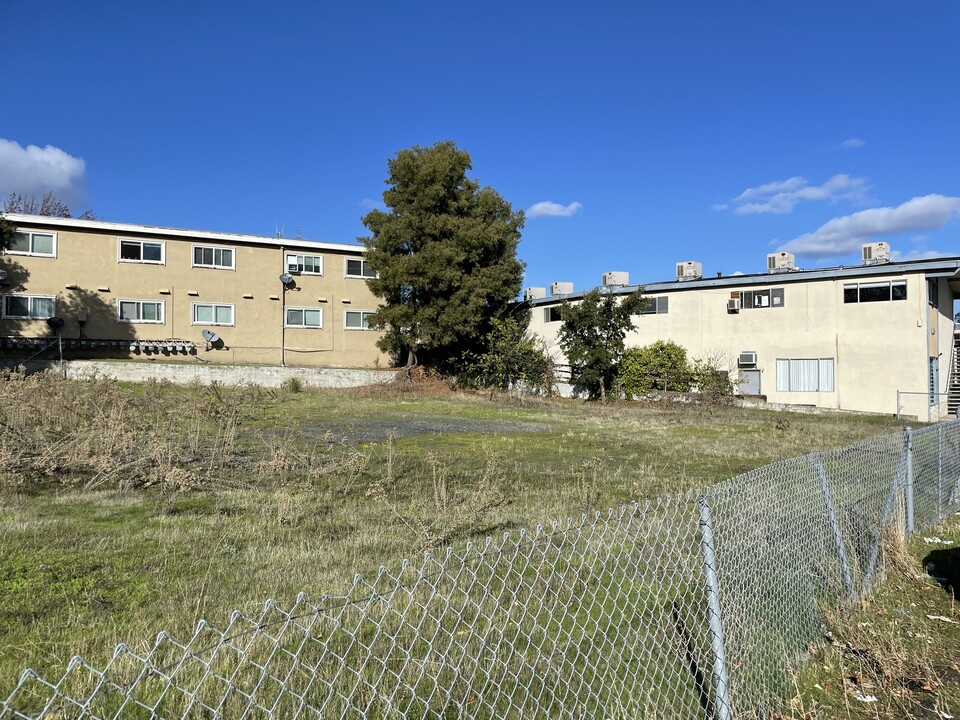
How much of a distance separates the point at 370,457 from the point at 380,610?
6.93 metres

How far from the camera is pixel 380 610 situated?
4.81 metres

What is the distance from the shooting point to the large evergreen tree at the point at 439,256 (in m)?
30.0

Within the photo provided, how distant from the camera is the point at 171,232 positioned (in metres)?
30.5

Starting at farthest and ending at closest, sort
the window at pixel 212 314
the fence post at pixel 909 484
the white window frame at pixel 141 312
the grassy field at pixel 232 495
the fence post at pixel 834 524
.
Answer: the window at pixel 212 314, the white window frame at pixel 141 312, the fence post at pixel 909 484, the fence post at pixel 834 524, the grassy field at pixel 232 495

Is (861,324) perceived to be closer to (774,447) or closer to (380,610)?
(774,447)

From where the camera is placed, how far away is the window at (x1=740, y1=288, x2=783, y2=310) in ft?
95.0

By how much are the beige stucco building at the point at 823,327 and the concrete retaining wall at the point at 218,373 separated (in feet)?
43.4

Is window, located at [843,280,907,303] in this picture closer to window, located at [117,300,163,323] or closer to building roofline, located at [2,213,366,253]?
building roofline, located at [2,213,366,253]

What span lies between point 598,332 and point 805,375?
8.91m

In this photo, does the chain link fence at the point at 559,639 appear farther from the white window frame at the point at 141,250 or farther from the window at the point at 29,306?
the window at the point at 29,306

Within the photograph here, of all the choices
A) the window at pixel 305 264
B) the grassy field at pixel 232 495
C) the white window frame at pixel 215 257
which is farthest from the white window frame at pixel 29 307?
the grassy field at pixel 232 495

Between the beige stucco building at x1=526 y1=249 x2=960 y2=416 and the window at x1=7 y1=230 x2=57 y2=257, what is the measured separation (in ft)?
85.9

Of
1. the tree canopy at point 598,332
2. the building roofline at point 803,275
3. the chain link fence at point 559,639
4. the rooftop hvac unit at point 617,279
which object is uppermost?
the rooftop hvac unit at point 617,279

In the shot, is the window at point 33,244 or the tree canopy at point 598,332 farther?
the tree canopy at point 598,332
